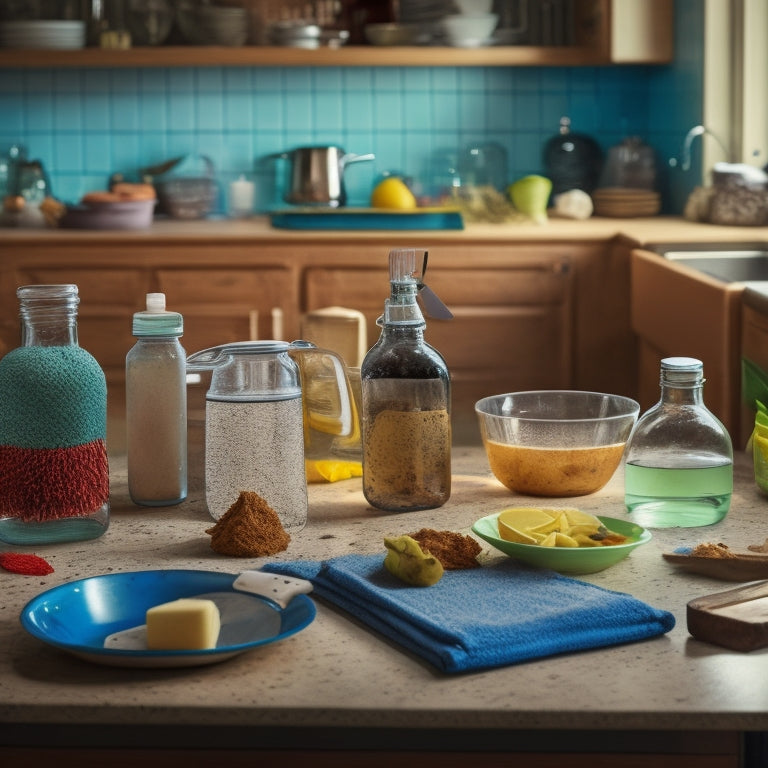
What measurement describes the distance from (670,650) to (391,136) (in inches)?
144

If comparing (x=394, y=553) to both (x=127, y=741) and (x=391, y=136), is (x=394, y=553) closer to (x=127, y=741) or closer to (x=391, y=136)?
(x=127, y=741)

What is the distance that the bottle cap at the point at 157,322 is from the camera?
4.11ft

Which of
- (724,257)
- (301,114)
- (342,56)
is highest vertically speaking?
(342,56)

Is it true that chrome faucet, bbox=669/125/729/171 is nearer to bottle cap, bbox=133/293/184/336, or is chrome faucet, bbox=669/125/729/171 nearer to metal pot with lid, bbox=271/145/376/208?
metal pot with lid, bbox=271/145/376/208

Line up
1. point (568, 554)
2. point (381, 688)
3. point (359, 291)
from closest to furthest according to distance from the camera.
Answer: point (381, 688), point (568, 554), point (359, 291)

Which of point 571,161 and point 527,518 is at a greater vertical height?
point 571,161

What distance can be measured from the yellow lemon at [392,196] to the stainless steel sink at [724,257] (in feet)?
3.38

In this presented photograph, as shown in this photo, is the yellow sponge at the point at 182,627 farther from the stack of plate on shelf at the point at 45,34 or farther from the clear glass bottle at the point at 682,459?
the stack of plate on shelf at the point at 45,34

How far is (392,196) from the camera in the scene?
402 cm

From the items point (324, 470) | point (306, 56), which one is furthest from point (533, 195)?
point (324, 470)

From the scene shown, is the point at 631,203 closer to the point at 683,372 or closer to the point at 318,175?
the point at 318,175

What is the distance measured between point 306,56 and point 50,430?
121 inches

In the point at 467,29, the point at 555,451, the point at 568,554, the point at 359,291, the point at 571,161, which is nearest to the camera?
the point at 568,554

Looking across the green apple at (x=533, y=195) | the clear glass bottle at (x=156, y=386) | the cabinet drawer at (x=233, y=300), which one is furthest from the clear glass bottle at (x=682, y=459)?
the green apple at (x=533, y=195)
